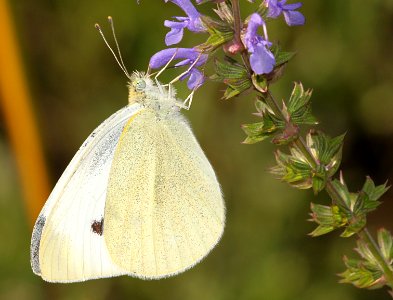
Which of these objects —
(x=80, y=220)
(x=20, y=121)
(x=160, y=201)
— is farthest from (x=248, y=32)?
(x=20, y=121)

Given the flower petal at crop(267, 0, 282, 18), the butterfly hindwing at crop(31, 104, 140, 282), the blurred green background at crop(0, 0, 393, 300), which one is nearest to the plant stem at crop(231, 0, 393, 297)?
the flower petal at crop(267, 0, 282, 18)

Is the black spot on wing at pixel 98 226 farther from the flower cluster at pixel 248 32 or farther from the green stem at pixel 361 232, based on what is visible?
the green stem at pixel 361 232

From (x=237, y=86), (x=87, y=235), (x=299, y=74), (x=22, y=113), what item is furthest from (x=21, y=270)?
(x=237, y=86)

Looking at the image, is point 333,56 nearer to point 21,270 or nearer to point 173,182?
point 173,182

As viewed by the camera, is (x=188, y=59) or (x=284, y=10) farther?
(x=188, y=59)

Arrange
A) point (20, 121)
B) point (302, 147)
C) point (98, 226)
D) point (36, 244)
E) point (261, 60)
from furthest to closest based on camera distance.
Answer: point (20, 121), point (98, 226), point (36, 244), point (302, 147), point (261, 60)

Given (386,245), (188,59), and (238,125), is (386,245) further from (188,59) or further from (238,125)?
(238,125)

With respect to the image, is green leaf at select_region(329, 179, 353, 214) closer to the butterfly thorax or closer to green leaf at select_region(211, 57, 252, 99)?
green leaf at select_region(211, 57, 252, 99)
